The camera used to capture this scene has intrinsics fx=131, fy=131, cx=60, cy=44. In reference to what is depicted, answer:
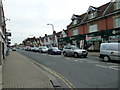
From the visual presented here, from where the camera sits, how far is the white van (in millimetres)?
12395

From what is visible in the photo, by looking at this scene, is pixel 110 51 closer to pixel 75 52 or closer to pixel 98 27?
pixel 75 52

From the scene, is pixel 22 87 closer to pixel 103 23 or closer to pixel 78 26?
pixel 103 23

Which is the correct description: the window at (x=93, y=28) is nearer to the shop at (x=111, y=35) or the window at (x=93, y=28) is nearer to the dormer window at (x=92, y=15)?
the dormer window at (x=92, y=15)

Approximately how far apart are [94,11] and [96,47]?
8133 mm

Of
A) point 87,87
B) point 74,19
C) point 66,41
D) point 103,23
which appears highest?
point 74,19

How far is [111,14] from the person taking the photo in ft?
79.5

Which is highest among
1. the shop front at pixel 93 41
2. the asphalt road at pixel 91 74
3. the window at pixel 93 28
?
the window at pixel 93 28

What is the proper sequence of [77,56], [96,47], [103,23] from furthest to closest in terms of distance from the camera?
[96,47] < [103,23] < [77,56]

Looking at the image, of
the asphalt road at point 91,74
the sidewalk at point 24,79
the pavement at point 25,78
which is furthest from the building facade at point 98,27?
the sidewalk at point 24,79

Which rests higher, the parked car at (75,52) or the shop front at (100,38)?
the shop front at (100,38)

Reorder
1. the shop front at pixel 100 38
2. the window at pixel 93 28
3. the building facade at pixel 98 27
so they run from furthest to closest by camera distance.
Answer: the window at pixel 93 28 → the building facade at pixel 98 27 → the shop front at pixel 100 38

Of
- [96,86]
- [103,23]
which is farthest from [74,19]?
[96,86]

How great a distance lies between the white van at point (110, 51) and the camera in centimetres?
1240

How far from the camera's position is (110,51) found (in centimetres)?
1297
